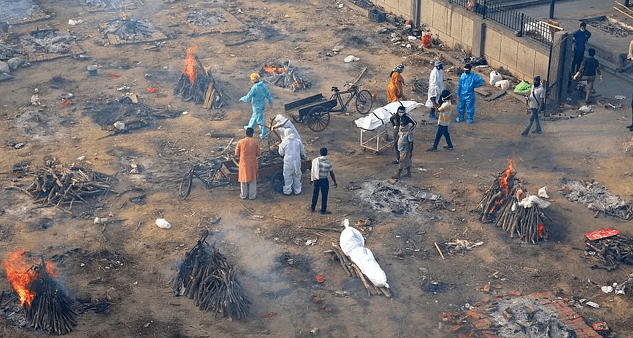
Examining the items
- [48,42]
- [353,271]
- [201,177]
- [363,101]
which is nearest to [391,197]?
[353,271]

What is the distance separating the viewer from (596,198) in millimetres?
14547

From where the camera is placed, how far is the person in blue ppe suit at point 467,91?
58.0 ft

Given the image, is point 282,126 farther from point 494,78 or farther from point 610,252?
point 494,78

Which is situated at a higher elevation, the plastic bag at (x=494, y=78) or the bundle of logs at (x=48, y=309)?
the bundle of logs at (x=48, y=309)

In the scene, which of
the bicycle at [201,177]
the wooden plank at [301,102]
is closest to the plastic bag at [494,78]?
the wooden plank at [301,102]

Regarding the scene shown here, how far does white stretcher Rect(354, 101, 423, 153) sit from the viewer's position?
53.6ft

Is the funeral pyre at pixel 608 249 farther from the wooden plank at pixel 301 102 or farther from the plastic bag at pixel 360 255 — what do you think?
the wooden plank at pixel 301 102

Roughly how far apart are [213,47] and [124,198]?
9.93m

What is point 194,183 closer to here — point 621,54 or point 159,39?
point 159,39

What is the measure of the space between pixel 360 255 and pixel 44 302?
5073 mm

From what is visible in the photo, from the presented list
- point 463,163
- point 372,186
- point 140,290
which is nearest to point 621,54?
point 463,163

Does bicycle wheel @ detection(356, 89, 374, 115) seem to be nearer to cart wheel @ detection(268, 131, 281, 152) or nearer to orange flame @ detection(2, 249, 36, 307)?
cart wheel @ detection(268, 131, 281, 152)

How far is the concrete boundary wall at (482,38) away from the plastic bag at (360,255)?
356 inches

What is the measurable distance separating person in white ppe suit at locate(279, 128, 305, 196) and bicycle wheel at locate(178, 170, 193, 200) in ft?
6.52
